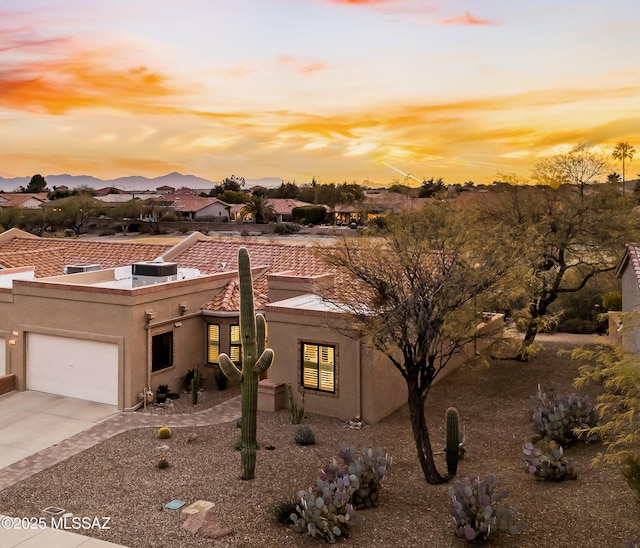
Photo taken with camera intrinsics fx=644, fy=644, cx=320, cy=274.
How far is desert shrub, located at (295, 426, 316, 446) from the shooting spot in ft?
52.1

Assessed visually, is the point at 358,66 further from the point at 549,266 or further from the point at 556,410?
the point at 556,410

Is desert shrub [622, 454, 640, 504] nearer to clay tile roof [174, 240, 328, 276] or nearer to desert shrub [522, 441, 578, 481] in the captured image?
desert shrub [522, 441, 578, 481]

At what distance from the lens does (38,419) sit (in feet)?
60.3

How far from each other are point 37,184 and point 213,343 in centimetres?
17076

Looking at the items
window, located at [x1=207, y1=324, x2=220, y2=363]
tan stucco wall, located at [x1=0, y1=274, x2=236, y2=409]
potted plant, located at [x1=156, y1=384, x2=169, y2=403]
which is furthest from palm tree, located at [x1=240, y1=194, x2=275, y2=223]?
potted plant, located at [x1=156, y1=384, x2=169, y2=403]

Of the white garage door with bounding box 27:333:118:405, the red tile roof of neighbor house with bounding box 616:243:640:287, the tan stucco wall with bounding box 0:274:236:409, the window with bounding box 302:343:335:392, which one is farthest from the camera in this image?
the white garage door with bounding box 27:333:118:405

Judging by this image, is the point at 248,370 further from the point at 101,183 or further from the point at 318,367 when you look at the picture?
the point at 101,183

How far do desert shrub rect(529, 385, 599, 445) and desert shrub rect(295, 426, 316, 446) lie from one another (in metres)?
5.52

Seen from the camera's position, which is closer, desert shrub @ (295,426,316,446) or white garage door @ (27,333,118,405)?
desert shrub @ (295,426,316,446)

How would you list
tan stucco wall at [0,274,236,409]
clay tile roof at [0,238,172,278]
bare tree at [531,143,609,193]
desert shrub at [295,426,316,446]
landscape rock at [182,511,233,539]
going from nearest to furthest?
landscape rock at [182,511,233,539] < desert shrub at [295,426,316,446] < tan stucco wall at [0,274,236,409] < bare tree at [531,143,609,193] < clay tile roof at [0,238,172,278]

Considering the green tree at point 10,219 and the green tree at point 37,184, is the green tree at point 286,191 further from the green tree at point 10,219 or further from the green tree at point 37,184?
the green tree at point 37,184

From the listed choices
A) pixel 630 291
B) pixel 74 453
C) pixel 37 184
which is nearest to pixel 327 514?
pixel 74 453

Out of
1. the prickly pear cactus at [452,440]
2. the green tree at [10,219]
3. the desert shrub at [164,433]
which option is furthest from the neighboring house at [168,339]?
the green tree at [10,219]

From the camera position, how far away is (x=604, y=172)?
82.3ft
